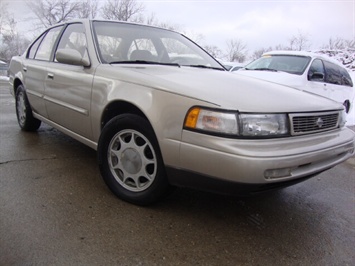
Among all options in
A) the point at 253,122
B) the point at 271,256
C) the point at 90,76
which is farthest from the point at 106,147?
the point at 271,256

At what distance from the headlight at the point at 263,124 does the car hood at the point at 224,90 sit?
0.15 ft

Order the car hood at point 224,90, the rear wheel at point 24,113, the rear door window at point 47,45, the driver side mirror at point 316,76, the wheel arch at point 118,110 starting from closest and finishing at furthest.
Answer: the car hood at point 224,90 < the wheel arch at point 118,110 < the rear door window at point 47,45 < the rear wheel at point 24,113 < the driver side mirror at point 316,76

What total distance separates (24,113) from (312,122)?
390 cm

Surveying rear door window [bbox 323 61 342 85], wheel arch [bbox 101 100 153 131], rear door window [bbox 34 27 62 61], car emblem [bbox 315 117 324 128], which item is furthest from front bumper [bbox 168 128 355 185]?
rear door window [bbox 323 61 342 85]

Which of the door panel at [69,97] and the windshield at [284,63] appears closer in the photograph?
the door panel at [69,97]

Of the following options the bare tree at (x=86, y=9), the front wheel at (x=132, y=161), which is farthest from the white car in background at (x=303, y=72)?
the bare tree at (x=86, y=9)

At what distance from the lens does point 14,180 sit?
3.01 metres

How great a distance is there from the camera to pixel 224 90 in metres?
2.34

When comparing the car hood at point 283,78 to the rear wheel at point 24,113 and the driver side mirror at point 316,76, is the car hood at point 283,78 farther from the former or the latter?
the rear wheel at point 24,113

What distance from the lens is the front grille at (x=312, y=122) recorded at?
2.28 metres

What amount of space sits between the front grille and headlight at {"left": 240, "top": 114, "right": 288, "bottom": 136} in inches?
3.7

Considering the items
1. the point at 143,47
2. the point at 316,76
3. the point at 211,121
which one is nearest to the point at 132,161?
the point at 211,121

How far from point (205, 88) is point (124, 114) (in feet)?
2.37

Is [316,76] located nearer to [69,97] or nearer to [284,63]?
[284,63]
